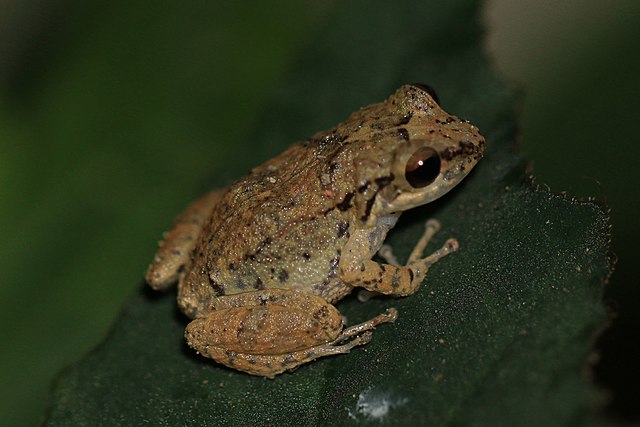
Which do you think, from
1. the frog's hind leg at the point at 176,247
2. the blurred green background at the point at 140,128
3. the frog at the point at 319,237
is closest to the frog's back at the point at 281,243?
the frog at the point at 319,237

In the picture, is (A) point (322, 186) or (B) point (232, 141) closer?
(A) point (322, 186)

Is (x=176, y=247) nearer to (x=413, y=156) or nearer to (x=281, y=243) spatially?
(x=281, y=243)

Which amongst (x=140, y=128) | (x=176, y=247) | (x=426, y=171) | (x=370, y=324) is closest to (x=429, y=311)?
(x=370, y=324)

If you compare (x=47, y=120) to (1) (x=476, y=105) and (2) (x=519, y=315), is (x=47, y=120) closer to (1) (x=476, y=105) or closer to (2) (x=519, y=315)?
(1) (x=476, y=105)

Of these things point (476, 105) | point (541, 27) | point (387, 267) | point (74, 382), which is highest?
point (541, 27)

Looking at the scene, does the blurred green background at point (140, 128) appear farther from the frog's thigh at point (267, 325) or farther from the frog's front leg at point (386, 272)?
the frog's thigh at point (267, 325)

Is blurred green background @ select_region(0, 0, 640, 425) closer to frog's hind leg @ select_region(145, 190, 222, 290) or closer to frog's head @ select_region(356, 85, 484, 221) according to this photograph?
frog's hind leg @ select_region(145, 190, 222, 290)

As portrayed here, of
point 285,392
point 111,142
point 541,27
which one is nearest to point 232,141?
point 111,142
